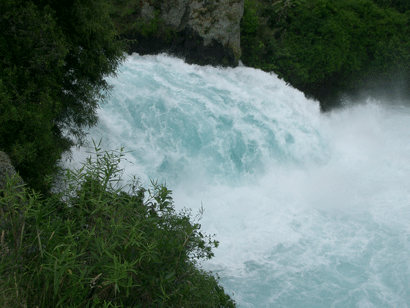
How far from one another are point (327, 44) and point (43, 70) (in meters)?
17.2

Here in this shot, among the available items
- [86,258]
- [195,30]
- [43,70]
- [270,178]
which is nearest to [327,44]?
[195,30]

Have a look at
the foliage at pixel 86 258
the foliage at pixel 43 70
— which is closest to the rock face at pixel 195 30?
the foliage at pixel 43 70

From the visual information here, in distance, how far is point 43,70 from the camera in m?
7.17

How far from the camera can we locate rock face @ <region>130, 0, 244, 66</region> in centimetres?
1664

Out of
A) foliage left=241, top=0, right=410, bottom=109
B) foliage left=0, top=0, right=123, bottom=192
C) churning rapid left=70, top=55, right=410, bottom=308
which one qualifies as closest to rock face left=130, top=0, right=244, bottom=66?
churning rapid left=70, top=55, right=410, bottom=308

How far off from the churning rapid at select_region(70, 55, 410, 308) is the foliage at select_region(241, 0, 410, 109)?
10.3ft

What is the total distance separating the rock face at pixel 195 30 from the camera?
16641 millimetres

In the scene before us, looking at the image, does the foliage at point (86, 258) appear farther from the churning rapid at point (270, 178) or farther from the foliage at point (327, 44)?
the foliage at point (327, 44)

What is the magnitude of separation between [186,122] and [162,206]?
8.35 meters

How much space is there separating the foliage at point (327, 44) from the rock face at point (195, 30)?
156 centimetres

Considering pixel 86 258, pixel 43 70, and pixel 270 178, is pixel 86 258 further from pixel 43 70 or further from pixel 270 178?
pixel 270 178

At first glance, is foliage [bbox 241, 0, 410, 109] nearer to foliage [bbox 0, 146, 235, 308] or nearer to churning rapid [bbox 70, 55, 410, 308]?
churning rapid [bbox 70, 55, 410, 308]

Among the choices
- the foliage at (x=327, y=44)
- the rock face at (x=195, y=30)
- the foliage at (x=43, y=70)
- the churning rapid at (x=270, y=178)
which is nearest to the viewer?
the foliage at (x=43, y=70)

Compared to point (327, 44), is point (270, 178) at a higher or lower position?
lower
